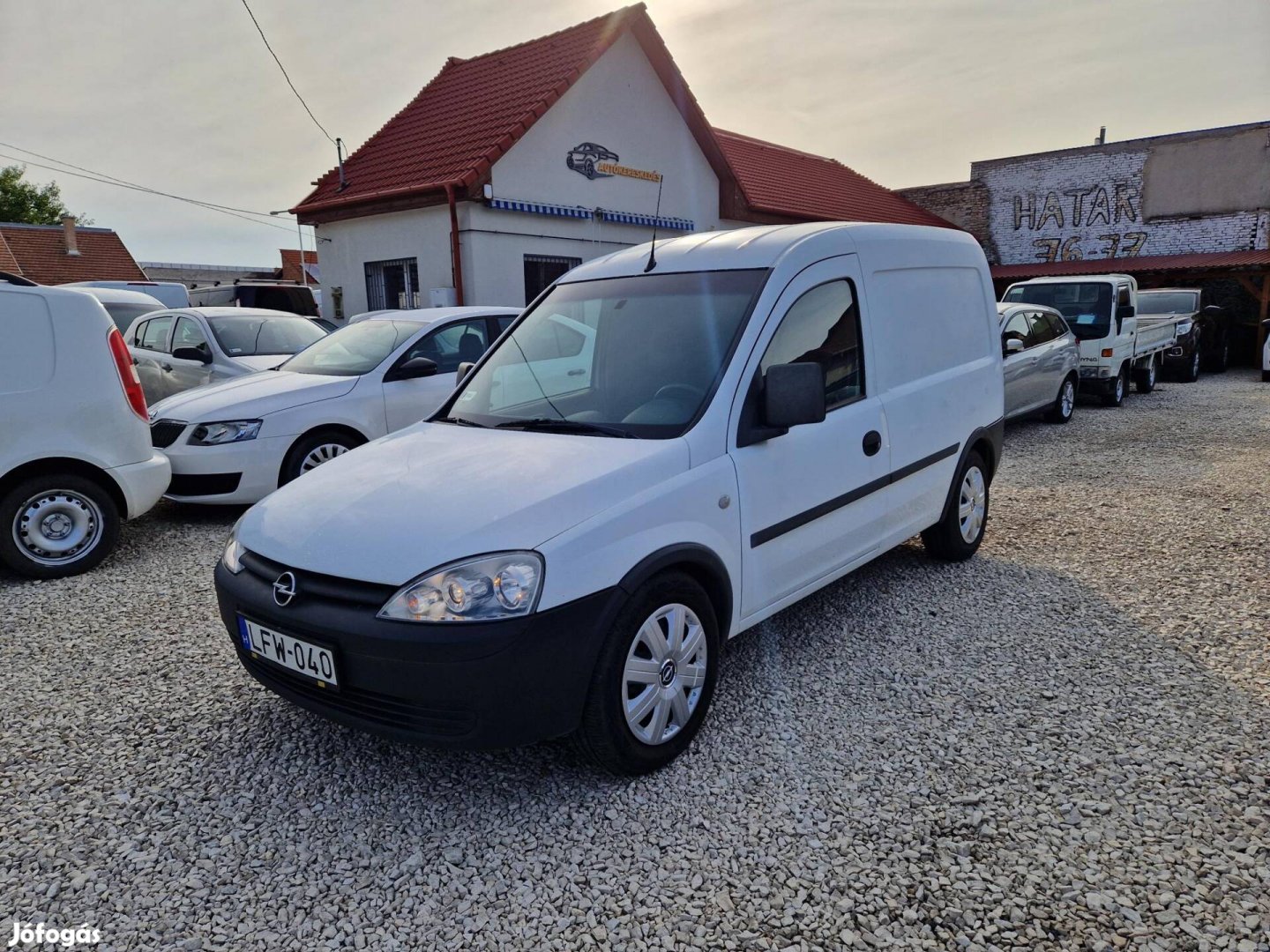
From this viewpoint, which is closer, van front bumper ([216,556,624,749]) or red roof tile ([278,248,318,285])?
van front bumper ([216,556,624,749])

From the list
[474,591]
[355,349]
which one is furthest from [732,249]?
[355,349]

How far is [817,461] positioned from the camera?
3418mm

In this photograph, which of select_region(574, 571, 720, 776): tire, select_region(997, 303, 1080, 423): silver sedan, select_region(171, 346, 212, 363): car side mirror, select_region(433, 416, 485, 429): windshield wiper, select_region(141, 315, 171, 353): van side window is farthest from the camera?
select_region(997, 303, 1080, 423): silver sedan

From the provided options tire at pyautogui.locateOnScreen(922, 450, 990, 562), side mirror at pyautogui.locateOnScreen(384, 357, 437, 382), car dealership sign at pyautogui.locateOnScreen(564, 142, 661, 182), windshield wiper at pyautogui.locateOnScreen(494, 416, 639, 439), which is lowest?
tire at pyautogui.locateOnScreen(922, 450, 990, 562)

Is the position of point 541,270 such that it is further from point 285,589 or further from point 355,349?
point 285,589

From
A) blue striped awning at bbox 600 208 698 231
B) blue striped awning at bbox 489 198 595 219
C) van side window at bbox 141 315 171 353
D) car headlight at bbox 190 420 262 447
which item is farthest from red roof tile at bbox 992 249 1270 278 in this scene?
car headlight at bbox 190 420 262 447

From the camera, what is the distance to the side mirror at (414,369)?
6.54 m

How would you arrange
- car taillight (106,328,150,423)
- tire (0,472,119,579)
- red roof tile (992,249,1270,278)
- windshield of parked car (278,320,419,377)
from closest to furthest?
tire (0,472,119,579)
car taillight (106,328,150,423)
windshield of parked car (278,320,419,377)
red roof tile (992,249,1270,278)

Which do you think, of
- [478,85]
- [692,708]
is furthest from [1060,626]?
[478,85]

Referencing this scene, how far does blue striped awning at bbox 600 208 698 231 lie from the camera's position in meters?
13.9

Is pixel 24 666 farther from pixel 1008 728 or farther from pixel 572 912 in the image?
pixel 1008 728

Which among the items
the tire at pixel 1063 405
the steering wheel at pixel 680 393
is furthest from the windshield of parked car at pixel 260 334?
the tire at pixel 1063 405

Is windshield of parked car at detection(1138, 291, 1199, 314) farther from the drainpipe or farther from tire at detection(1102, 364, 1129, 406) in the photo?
the drainpipe

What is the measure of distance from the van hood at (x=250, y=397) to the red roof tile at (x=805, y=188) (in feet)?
39.1
